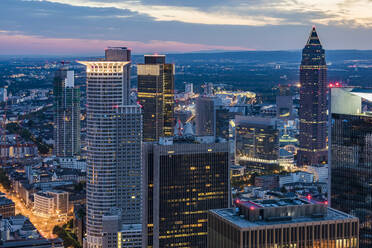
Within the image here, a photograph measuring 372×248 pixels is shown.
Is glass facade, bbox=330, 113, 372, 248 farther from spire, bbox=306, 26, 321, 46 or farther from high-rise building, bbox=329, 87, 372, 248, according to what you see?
spire, bbox=306, 26, 321, 46

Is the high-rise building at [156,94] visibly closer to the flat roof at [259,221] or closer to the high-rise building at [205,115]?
the high-rise building at [205,115]

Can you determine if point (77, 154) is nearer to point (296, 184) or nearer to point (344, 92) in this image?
point (296, 184)

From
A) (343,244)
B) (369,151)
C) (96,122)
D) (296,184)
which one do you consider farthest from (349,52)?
(343,244)

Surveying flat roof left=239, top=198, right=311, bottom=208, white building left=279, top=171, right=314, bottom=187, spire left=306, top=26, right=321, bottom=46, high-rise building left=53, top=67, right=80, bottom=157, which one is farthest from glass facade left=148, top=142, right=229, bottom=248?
spire left=306, top=26, right=321, bottom=46

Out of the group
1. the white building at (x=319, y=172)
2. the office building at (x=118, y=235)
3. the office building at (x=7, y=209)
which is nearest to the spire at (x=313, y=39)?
the white building at (x=319, y=172)

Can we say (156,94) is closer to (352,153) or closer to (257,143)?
(257,143)
